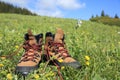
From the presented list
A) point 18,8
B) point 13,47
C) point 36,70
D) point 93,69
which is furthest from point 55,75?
point 18,8

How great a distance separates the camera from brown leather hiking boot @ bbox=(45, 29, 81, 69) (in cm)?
475

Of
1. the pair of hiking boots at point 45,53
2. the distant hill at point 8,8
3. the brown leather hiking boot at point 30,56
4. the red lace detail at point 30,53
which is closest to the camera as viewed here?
the brown leather hiking boot at point 30,56

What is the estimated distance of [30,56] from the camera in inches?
191

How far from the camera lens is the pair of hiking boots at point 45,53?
4656 mm

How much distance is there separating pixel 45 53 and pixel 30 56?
331 mm

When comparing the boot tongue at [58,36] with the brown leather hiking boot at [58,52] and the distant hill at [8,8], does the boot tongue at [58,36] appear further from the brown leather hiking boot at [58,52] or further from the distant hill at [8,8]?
the distant hill at [8,8]

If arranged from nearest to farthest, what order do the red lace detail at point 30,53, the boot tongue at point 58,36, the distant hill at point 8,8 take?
1. the red lace detail at point 30,53
2. the boot tongue at point 58,36
3. the distant hill at point 8,8

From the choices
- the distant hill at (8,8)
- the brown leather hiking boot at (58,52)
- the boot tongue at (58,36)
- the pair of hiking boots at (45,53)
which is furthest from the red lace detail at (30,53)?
the distant hill at (8,8)

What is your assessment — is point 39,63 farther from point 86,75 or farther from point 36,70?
point 86,75

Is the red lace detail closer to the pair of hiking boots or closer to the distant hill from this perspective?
the pair of hiking boots

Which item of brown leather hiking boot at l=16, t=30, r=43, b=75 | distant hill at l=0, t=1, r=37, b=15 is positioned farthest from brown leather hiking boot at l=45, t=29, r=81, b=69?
distant hill at l=0, t=1, r=37, b=15

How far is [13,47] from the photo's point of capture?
594cm

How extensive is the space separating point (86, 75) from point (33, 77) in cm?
69

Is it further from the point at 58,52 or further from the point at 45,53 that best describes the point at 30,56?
the point at 58,52
